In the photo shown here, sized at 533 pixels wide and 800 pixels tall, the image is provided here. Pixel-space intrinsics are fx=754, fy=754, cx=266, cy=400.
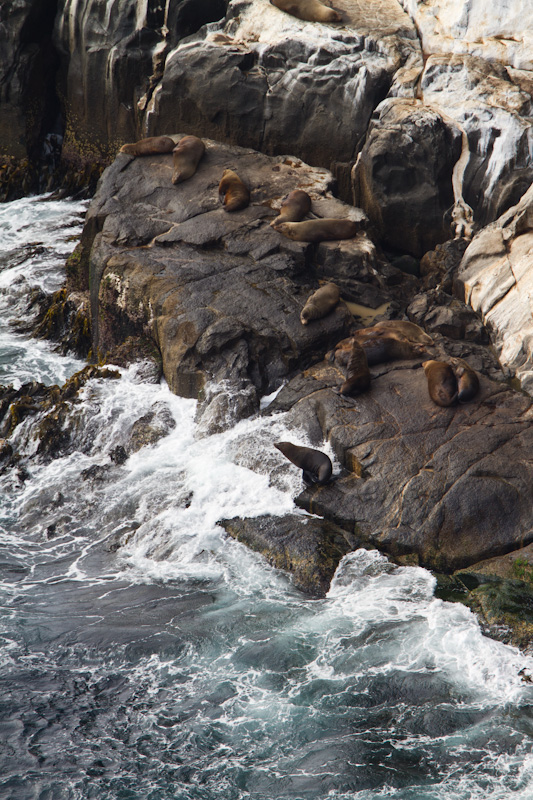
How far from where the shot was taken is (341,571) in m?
7.57

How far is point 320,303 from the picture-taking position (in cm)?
1009

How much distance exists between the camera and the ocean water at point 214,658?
18.7 ft

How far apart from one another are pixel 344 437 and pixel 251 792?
405 centimetres

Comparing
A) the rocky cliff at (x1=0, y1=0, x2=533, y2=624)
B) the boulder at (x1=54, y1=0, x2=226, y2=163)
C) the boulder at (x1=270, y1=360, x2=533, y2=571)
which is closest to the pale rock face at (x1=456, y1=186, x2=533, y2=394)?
the rocky cliff at (x1=0, y1=0, x2=533, y2=624)

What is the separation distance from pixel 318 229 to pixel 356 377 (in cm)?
321

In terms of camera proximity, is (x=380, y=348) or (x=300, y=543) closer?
(x=300, y=543)

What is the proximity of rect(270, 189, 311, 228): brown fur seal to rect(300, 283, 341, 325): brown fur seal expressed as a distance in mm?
Answer: 1649

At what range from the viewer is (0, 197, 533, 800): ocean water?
225 inches

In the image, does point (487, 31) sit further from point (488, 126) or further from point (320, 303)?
point (320, 303)

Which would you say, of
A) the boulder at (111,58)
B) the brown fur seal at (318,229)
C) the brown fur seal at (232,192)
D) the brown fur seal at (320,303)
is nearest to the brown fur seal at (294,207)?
the brown fur seal at (318,229)

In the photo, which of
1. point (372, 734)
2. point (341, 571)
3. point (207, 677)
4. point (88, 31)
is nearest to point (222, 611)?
point (207, 677)

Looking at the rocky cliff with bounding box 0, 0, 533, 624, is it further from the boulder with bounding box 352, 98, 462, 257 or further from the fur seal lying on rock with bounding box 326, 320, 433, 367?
the fur seal lying on rock with bounding box 326, 320, 433, 367

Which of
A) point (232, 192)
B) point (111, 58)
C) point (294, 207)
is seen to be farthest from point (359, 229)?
point (111, 58)

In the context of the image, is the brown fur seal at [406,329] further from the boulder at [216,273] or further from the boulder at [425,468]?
the boulder at [425,468]
